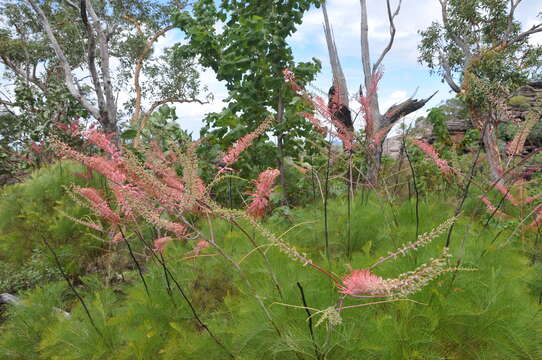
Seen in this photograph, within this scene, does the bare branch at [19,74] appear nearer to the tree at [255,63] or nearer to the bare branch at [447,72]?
the tree at [255,63]

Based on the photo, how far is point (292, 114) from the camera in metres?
3.98

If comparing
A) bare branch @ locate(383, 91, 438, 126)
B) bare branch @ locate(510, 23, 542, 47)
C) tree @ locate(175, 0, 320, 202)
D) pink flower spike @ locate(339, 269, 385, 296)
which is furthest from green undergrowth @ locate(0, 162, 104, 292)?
bare branch @ locate(510, 23, 542, 47)

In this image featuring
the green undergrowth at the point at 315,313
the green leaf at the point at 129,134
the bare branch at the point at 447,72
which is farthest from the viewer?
the bare branch at the point at 447,72

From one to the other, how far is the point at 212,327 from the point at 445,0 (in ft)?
68.0

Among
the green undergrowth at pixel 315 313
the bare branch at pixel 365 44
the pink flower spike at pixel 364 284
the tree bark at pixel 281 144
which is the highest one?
the bare branch at pixel 365 44

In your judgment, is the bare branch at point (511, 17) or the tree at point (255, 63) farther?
the bare branch at point (511, 17)

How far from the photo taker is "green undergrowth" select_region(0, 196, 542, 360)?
1.18 m

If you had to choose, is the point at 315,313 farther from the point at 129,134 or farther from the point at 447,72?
the point at 447,72

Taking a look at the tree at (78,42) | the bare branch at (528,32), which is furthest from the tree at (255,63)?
the bare branch at (528,32)

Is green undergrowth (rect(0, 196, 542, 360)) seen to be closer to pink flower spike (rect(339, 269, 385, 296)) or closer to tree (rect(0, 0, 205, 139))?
pink flower spike (rect(339, 269, 385, 296))

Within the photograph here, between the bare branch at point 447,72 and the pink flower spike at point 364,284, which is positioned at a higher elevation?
the bare branch at point 447,72

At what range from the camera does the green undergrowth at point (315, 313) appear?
1.18m

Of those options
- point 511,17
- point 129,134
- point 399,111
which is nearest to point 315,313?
point 129,134

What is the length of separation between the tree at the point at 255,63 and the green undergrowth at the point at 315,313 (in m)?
1.99
